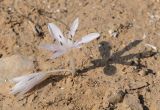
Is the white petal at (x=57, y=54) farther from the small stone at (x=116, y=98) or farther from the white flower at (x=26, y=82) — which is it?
the small stone at (x=116, y=98)

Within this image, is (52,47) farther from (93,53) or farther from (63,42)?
(93,53)

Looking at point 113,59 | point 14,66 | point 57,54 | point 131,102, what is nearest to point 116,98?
point 131,102

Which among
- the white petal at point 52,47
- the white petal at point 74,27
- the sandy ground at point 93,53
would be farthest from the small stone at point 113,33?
the white petal at point 52,47

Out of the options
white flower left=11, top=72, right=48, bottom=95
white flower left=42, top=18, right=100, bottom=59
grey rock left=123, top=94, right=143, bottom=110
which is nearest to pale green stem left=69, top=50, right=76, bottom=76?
white flower left=42, top=18, right=100, bottom=59

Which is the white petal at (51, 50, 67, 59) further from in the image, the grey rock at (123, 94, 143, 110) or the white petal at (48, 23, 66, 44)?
the grey rock at (123, 94, 143, 110)

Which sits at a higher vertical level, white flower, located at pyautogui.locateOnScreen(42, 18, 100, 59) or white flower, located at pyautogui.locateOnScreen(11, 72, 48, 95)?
white flower, located at pyautogui.locateOnScreen(42, 18, 100, 59)

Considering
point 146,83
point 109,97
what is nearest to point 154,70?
point 146,83

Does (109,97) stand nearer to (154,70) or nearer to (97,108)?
(97,108)
